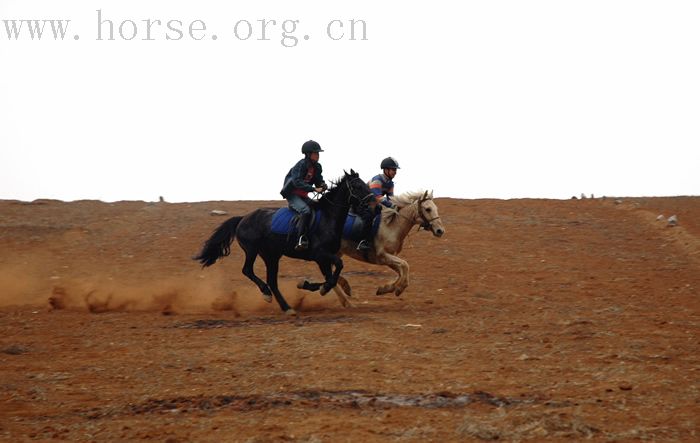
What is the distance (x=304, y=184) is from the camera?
15.9m

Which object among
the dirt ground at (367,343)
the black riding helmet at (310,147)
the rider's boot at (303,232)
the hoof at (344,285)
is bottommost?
the dirt ground at (367,343)

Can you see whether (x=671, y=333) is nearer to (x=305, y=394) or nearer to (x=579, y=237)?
(x=305, y=394)

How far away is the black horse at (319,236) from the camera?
1543cm

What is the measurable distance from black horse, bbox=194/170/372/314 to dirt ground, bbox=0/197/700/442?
2.14 ft

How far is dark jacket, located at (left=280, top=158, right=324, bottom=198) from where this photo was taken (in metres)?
15.9

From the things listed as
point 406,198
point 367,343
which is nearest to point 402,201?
point 406,198

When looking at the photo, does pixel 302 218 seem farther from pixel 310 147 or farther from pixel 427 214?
pixel 427 214

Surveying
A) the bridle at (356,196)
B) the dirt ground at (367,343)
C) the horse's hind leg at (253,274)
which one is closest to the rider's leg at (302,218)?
the bridle at (356,196)

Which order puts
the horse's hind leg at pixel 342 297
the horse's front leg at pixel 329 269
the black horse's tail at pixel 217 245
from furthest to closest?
the black horse's tail at pixel 217 245 < the horse's hind leg at pixel 342 297 < the horse's front leg at pixel 329 269

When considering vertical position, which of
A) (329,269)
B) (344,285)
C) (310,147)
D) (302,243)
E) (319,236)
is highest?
(310,147)

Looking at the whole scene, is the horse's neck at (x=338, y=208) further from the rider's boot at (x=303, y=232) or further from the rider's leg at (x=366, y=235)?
the rider's leg at (x=366, y=235)

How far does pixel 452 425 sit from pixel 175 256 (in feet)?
46.6

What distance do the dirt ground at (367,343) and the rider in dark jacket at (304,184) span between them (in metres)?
1.44

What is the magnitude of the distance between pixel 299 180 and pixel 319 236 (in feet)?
3.35
